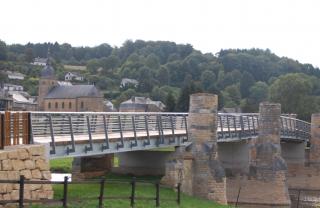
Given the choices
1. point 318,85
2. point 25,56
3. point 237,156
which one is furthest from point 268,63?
point 237,156

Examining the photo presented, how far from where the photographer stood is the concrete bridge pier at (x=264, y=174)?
35031 mm

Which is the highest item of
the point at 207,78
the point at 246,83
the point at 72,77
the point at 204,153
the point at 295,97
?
the point at 72,77

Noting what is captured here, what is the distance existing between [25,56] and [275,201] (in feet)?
559

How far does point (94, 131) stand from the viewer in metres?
20.3

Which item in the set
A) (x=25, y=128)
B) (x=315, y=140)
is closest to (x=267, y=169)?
(x=315, y=140)

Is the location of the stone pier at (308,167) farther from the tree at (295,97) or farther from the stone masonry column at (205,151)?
the tree at (295,97)

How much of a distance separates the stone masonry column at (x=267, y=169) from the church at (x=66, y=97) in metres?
78.9

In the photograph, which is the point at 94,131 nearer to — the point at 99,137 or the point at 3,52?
the point at 99,137

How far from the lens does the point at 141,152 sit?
88.2 ft

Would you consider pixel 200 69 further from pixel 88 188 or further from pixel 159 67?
pixel 88 188

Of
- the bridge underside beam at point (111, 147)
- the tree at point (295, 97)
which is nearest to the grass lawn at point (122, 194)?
the bridge underside beam at point (111, 147)

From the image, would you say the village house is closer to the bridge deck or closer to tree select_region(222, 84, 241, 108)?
tree select_region(222, 84, 241, 108)

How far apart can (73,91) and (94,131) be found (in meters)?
98.4

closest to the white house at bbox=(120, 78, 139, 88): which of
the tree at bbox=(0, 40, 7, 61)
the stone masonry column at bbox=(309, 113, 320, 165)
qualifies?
the tree at bbox=(0, 40, 7, 61)
